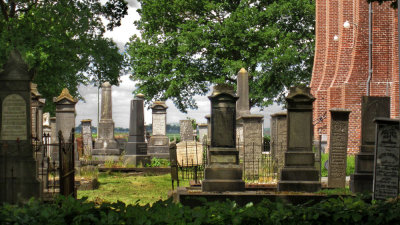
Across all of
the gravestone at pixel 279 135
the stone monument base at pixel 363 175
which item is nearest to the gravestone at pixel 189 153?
the gravestone at pixel 279 135

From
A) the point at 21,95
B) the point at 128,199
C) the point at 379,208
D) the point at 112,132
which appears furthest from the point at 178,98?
the point at 379,208

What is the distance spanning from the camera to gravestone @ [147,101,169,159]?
24.7m

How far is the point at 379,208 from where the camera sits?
5.53 metres

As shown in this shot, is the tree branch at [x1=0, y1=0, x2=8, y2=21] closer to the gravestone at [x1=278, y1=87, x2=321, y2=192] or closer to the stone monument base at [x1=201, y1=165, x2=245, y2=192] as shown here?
the stone monument base at [x1=201, y1=165, x2=245, y2=192]

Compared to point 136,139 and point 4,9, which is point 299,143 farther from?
point 4,9

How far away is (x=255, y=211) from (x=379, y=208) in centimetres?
130

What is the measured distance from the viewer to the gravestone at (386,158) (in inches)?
331

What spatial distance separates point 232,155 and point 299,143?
5.15 ft

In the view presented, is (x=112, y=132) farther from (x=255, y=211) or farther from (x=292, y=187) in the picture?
(x=255, y=211)

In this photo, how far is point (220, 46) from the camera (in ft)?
118

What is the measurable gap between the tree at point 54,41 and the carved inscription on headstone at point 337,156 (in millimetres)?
15011

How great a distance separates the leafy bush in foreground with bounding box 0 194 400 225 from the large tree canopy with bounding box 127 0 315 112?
28.7 m

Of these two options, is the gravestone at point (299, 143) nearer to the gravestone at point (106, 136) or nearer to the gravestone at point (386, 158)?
the gravestone at point (386, 158)

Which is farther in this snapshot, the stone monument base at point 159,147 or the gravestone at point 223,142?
the stone monument base at point 159,147
